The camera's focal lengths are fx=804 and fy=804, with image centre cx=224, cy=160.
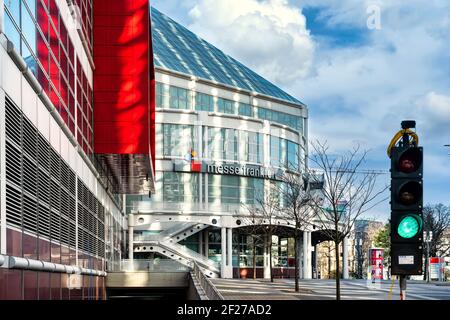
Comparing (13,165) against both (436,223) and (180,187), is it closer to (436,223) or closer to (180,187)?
(180,187)

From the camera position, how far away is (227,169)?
80.4m

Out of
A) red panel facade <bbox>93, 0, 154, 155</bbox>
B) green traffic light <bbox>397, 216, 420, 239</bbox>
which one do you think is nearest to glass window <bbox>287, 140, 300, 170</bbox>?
red panel facade <bbox>93, 0, 154, 155</bbox>

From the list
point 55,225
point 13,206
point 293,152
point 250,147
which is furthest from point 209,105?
point 13,206

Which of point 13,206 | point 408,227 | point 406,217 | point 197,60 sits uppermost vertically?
point 197,60

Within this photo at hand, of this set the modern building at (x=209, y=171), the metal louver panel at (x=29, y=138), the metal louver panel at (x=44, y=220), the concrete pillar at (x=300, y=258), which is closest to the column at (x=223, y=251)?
the modern building at (x=209, y=171)

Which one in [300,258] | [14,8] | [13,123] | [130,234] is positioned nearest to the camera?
[13,123]

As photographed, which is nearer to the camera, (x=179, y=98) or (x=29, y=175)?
(x=29, y=175)

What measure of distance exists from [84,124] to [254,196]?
51.2 metres

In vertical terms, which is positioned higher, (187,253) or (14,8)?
(14,8)

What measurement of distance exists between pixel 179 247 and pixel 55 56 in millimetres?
54506

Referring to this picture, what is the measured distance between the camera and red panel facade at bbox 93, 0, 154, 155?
1412 inches

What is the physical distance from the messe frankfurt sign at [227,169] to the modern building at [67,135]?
26.1 m

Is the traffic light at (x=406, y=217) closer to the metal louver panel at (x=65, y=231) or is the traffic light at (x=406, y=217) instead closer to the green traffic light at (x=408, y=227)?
the green traffic light at (x=408, y=227)

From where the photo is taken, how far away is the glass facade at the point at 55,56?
17034 millimetres
